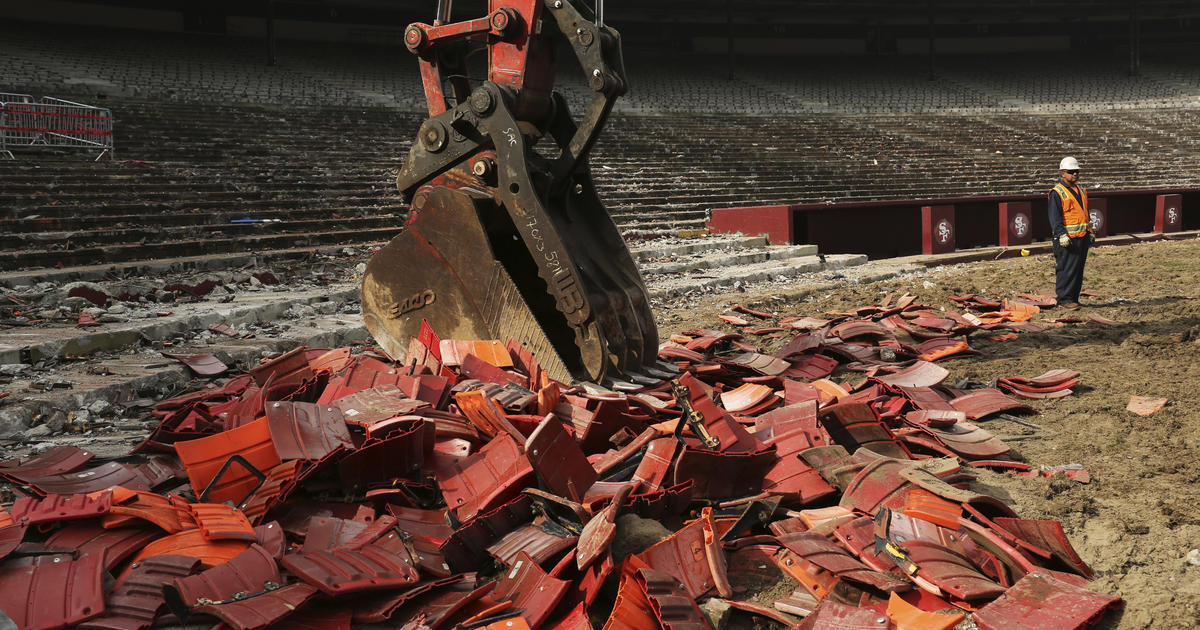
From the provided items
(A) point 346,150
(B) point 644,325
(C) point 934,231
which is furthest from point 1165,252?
(A) point 346,150

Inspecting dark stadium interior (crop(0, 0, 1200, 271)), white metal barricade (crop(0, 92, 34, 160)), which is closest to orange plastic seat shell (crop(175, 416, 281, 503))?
dark stadium interior (crop(0, 0, 1200, 271))

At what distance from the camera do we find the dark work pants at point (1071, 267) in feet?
27.6

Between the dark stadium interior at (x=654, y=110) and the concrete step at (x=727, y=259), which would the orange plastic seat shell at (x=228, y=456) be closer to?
the dark stadium interior at (x=654, y=110)

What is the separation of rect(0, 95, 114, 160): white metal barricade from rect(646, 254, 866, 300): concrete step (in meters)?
9.94

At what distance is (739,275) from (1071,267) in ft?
13.5

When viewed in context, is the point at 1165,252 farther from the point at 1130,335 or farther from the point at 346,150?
the point at 346,150

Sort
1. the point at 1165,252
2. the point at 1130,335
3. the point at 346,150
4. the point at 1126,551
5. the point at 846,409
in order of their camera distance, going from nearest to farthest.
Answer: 1. the point at 1126,551
2. the point at 846,409
3. the point at 1130,335
4. the point at 1165,252
5. the point at 346,150

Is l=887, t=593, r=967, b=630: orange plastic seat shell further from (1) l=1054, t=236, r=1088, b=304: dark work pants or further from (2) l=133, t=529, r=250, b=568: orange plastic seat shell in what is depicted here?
(1) l=1054, t=236, r=1088, b=304: dark work pants

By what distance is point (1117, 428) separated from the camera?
4.57 metres

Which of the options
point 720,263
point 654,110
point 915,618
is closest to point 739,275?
point 720,263

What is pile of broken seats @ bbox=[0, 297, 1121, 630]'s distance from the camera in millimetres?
2602

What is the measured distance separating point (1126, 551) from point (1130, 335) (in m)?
4.45

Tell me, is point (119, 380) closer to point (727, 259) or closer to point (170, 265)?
point (170, 265)

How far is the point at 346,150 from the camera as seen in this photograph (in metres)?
17.9
